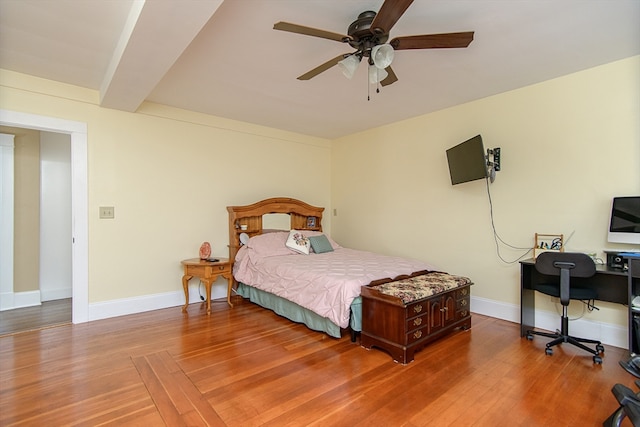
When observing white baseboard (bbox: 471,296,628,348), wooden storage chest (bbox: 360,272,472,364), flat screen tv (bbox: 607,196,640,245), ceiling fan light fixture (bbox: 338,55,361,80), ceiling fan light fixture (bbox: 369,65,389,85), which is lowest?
white baseboard (bbox: 471,296,628,348)

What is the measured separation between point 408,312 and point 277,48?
2.39 metres

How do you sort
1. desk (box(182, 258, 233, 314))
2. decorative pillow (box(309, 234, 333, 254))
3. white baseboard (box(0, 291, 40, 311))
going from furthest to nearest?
decorative pillow (box(309, 234, 333, 254)), white baseboard (box(0, 291, 40, 311)), desk (box(182, 258, 233, 314))

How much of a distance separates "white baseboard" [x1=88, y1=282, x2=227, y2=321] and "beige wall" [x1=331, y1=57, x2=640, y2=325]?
259 cm

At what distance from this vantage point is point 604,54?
2.71m

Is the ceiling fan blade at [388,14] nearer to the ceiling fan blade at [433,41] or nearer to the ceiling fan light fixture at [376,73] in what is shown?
the ceiling fan blade at [433,41]

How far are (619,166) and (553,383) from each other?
6.72ft

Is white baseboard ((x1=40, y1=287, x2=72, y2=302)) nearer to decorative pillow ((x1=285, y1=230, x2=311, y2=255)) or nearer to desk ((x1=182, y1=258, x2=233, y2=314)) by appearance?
desk ((x1=182, y1=258, x2=233, y2=314))

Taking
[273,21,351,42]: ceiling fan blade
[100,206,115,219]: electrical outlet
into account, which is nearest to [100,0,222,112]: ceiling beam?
[273,21,351,42]: ceiling fan blade

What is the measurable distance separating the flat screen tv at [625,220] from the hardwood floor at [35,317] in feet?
17.9

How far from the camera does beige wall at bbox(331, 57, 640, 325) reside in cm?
288

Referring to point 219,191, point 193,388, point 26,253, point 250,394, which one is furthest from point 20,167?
point 250,394

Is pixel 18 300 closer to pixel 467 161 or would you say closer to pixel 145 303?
pixel 145 303

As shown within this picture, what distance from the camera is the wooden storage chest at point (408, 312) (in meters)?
2.53

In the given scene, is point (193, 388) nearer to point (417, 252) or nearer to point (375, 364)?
point (375, 364)
